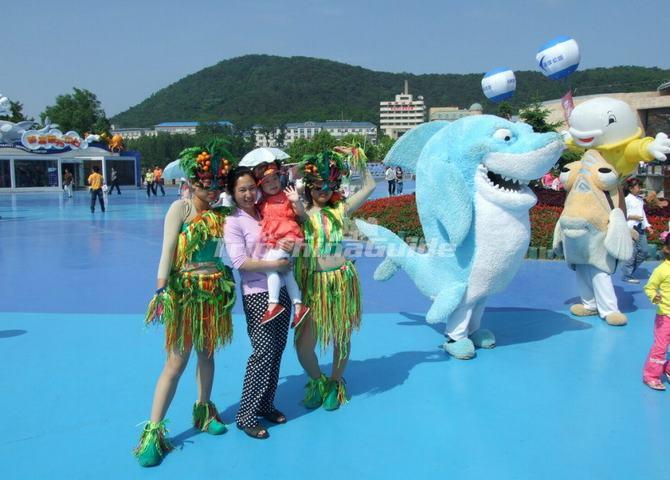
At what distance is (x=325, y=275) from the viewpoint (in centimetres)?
332

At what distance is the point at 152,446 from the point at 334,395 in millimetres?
1096

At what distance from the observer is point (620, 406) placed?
351 centimetres

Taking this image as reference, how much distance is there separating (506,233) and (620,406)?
1.33 metres

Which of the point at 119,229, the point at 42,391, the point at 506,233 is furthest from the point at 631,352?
the point at 119,229

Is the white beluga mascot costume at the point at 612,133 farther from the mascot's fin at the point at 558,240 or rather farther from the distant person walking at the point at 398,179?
the distant person walking at the point at 398,179

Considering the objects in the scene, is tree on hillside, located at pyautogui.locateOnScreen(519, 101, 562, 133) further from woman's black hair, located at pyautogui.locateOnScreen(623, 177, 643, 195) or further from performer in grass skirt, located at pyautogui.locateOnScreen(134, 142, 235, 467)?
performer in grass skirt, located at pyautogui.locateOnScreen(134, 142, 235, 467)

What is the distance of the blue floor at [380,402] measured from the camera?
2.85 meters

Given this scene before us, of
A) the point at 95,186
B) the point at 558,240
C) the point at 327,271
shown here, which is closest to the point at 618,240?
the point at 558,240

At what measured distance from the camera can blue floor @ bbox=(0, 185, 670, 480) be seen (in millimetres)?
2854

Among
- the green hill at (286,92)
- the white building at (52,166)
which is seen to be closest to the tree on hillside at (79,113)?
the white building at (52,166)

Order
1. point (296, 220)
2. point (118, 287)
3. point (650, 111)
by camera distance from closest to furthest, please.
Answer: point (296, 220)
point (118, 287)
point (650, 111)

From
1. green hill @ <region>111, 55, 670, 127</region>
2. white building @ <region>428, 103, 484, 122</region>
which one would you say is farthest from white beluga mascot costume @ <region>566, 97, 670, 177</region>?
green hill @ <region>111, 55, 670, 127</region>

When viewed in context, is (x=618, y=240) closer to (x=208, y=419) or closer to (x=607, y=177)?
(x=607, y=177)

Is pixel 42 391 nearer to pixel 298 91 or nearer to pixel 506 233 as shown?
pixel 506 233
